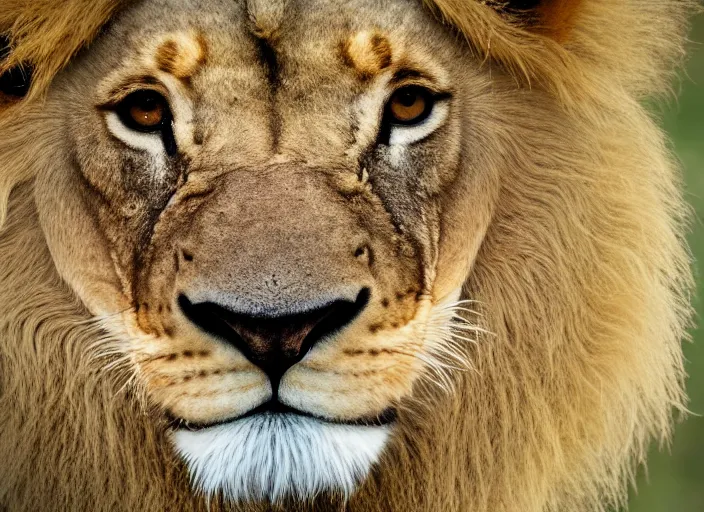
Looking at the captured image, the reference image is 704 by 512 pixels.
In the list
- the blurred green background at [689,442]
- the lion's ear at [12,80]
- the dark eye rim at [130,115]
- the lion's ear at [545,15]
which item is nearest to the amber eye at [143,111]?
the dark eye rim at [130,115]

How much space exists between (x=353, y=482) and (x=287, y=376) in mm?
346

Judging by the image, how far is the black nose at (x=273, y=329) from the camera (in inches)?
96.4

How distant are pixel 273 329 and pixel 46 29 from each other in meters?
1.01

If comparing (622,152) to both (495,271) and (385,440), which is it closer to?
(495,271)

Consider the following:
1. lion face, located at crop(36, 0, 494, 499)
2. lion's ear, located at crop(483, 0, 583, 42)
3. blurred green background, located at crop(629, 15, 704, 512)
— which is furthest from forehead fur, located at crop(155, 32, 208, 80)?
blurred green background, located at crop(629, 15, 704, 512)

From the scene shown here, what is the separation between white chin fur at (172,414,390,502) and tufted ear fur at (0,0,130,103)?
100 centimetres

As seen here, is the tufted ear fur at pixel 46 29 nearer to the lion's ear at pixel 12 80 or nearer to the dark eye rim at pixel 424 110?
the lion's ear at pixel 12 80

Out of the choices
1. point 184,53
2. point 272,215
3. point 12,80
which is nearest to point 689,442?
point 272,215

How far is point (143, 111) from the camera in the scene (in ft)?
9.40

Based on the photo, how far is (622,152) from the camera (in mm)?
3150

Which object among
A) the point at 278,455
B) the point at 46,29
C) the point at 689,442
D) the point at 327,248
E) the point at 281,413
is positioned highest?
the point at 46,29

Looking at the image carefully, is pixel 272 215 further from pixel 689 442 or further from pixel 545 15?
pixel 689 442

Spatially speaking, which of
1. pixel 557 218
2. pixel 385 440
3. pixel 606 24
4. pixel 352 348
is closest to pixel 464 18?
pixel 606 24

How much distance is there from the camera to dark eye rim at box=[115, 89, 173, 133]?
9.35 ft
